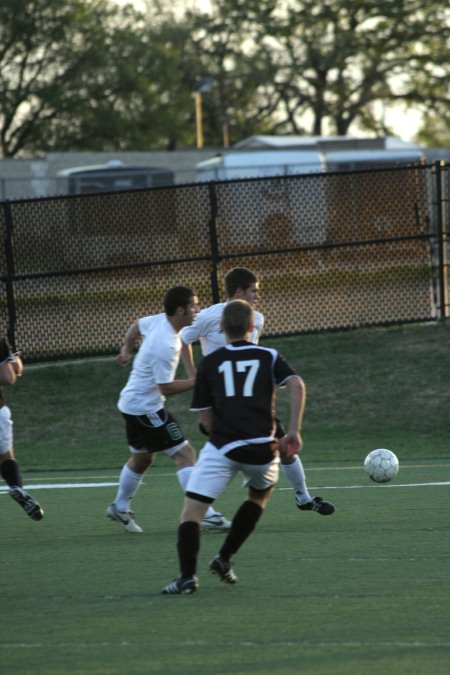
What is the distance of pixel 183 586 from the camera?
670 cm

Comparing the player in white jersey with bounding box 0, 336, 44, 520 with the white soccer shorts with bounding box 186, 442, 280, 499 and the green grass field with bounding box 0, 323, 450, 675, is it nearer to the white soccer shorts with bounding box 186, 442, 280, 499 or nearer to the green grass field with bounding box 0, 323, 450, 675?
the green grass field with bounding box 0, 323, 450, 675

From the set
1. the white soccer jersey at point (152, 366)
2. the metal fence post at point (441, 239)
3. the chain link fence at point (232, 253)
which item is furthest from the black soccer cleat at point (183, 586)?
the metal fence post at point (441, 239)

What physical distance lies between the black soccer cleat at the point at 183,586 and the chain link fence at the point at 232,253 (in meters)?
11.0

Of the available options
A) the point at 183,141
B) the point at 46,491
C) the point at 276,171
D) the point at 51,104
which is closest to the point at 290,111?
the point at 183,141

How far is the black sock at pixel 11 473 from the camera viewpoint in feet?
30.8

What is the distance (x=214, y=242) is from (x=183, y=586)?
11506 millimetres

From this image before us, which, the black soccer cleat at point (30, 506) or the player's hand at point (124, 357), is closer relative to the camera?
the black soccer cleat at point (30, 506)

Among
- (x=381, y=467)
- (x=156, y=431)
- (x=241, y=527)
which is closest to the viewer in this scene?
(x=241, y=527)

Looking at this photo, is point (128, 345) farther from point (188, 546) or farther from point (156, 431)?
point (188, 546)

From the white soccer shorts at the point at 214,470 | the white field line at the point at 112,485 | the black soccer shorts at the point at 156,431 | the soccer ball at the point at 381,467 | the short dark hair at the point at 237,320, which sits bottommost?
the white field line at the point at 112,485

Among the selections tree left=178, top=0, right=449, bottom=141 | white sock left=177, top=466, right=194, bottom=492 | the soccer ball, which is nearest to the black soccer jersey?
white sock left=177, top=466, right=194, bottom=492

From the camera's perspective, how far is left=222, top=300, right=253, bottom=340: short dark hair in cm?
686

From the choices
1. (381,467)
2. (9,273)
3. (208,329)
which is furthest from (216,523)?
(9,273)

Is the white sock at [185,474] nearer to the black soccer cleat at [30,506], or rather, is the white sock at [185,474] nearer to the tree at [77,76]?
the black soccer cleat at [30,506]
